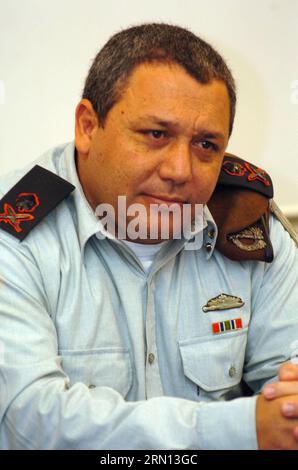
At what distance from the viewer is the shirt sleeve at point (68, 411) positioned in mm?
1080

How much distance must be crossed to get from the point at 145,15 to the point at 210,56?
1.94 feet

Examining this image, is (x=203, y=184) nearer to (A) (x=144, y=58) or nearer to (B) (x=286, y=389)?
(A) (x=144, y=58)

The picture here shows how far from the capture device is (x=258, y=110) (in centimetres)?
207

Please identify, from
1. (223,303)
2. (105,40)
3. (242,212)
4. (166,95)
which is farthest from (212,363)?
(105,40)

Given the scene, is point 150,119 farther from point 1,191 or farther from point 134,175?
point 1,191

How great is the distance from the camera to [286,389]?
1.15 meters

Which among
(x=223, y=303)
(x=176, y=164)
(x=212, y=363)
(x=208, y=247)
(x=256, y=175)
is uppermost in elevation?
(x=176, y=164)

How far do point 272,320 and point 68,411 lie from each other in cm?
62

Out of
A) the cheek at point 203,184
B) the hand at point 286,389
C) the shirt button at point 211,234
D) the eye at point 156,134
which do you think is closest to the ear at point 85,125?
the eye at point 156,134

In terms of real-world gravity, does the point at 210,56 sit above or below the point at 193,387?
above

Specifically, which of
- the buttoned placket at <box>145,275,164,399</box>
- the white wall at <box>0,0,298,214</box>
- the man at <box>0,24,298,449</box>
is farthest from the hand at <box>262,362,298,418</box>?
the white wall at <box>0,0,298,214</box>

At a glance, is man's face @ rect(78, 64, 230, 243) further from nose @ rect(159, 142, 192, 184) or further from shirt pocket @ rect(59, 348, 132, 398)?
shirt pocket @ rect(59, 348, 132, 398)

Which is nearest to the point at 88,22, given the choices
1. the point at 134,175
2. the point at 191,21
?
the point at 191,21

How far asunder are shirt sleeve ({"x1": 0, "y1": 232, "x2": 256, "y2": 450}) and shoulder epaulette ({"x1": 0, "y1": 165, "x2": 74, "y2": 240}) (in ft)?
0.39
